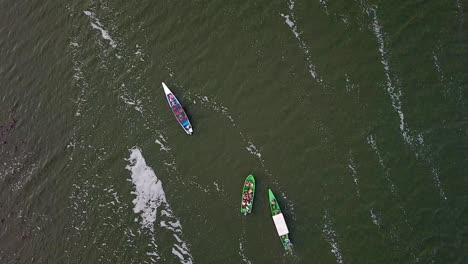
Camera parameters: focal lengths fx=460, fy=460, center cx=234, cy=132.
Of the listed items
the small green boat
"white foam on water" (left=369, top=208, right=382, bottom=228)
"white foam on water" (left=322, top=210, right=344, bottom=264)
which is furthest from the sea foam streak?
"white foam on water" (left=369, top=208, right=382, bottom=228)

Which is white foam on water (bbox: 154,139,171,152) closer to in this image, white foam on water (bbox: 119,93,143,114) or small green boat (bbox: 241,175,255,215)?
white foam on water (bbox: 119,93,143,114)

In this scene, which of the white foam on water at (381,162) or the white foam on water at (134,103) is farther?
the white foam on water at (134,103)

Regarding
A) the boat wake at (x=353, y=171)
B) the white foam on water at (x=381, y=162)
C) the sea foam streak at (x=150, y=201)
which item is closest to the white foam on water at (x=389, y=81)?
the white foam on water at (x=381, y=162)

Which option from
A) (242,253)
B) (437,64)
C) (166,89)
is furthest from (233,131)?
(437,64)

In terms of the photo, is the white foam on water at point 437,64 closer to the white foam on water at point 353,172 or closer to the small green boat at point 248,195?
the white foam on water at point 353,172

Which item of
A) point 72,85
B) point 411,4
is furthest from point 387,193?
point 72,85

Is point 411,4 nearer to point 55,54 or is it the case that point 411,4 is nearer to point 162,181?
point 162,181

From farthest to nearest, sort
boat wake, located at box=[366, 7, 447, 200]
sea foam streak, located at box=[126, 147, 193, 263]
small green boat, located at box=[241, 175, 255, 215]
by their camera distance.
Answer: sea foam streak, located at box=[126, 147, 193, 263]
small green boat, located at box=[241, 175, 255, 215]
boat wake, located at box=[366, 7, 447, 200]
